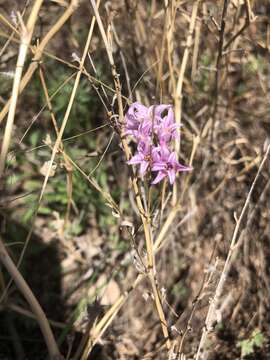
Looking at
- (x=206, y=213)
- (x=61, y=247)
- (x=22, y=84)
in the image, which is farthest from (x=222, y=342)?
(x=22, y=84)

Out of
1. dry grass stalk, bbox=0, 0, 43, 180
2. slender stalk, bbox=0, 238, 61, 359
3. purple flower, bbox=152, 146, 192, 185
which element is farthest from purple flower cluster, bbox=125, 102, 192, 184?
slender stalk, bbox=0, 238, 61, 359

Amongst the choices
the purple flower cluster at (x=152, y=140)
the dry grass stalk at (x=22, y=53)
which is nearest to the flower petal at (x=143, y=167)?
the purple flower cluster at (x=152, y=140)

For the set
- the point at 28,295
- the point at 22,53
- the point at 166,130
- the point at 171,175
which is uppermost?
the point at 22,53

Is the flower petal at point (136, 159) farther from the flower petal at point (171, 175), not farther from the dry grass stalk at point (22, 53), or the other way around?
the dry grass stalk at point (22, 53)

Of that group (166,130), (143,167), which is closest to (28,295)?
(143,167)

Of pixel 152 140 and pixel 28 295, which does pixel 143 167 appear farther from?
pixel 28 295

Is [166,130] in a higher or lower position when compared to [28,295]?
higher

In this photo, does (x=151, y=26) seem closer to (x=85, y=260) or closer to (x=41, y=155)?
(x=41, y=155)
